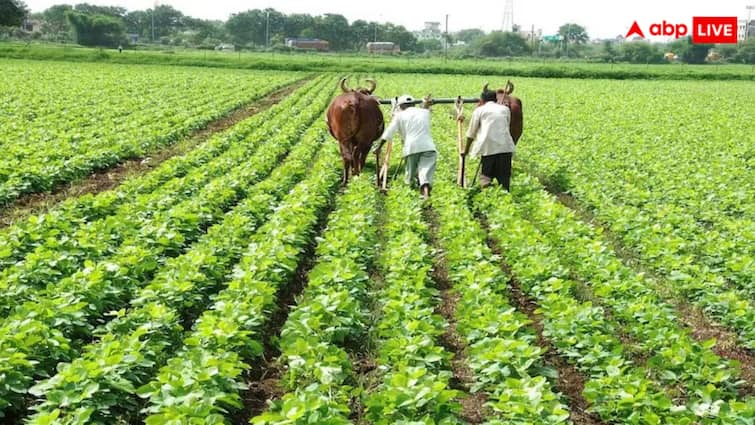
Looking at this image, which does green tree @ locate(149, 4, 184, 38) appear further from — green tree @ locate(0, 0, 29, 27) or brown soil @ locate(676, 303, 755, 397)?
brown soil @ locate(676, 303, 755, 397)

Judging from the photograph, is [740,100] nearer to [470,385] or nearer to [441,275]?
[441,275]

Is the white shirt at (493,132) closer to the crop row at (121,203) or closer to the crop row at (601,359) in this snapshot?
the crop row at (601,359)

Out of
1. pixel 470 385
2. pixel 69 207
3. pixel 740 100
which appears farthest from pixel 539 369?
pixel 740 100

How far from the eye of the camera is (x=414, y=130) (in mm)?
10422

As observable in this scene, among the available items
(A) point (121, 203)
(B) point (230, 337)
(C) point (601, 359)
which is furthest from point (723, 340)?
(A) point (121, 203)

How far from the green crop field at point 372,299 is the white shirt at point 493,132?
788 mm

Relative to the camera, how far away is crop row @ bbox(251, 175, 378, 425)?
3660mm

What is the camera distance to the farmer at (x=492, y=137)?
33.7ft

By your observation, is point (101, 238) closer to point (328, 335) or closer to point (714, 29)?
point (328, 335)

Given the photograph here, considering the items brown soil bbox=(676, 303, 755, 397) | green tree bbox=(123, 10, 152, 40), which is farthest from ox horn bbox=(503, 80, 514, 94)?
green tree bbox=(123, 10, 152, 40)

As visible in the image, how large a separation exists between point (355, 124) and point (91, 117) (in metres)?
10.9

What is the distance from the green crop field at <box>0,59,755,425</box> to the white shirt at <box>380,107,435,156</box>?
74 centimetres

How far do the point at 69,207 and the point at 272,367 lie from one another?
14.6 ft

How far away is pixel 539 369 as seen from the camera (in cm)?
471
